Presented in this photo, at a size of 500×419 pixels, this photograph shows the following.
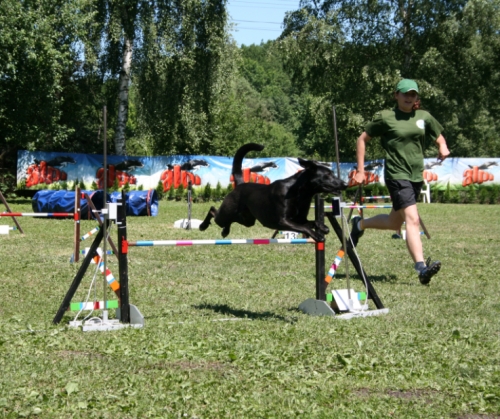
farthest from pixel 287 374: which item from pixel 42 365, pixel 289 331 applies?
pixel 42 365

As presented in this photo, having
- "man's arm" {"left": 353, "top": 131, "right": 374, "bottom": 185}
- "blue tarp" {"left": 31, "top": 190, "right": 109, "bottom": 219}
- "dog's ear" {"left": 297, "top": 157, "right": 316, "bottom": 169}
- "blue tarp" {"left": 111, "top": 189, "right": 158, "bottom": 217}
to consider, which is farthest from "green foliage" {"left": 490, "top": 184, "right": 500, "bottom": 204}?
"dog's ear" {"left": 297, "top": 157, "right": 316, "bottom": 169}

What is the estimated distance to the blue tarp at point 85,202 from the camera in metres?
16.3

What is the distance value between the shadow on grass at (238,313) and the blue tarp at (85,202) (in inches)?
393

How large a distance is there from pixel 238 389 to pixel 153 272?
15.2 feet

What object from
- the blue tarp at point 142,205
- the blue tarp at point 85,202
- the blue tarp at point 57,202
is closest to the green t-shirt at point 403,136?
the blue tarp at point 85,202

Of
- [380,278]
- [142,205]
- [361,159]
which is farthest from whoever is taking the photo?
[142,205]

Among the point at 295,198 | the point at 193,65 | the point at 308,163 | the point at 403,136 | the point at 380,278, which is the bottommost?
the point at 380,278

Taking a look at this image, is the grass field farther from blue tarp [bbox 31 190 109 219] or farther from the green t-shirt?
blue tarp [bbox 31 190 109 219]

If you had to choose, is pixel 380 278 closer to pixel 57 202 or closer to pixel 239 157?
pixel 239 157

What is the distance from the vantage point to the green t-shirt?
616 centimetres

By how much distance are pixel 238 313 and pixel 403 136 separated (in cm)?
213

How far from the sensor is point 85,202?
16.3 metres

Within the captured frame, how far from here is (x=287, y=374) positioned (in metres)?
3.90

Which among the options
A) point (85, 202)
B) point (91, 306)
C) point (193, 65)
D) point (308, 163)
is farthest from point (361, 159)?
point (193, 65)
